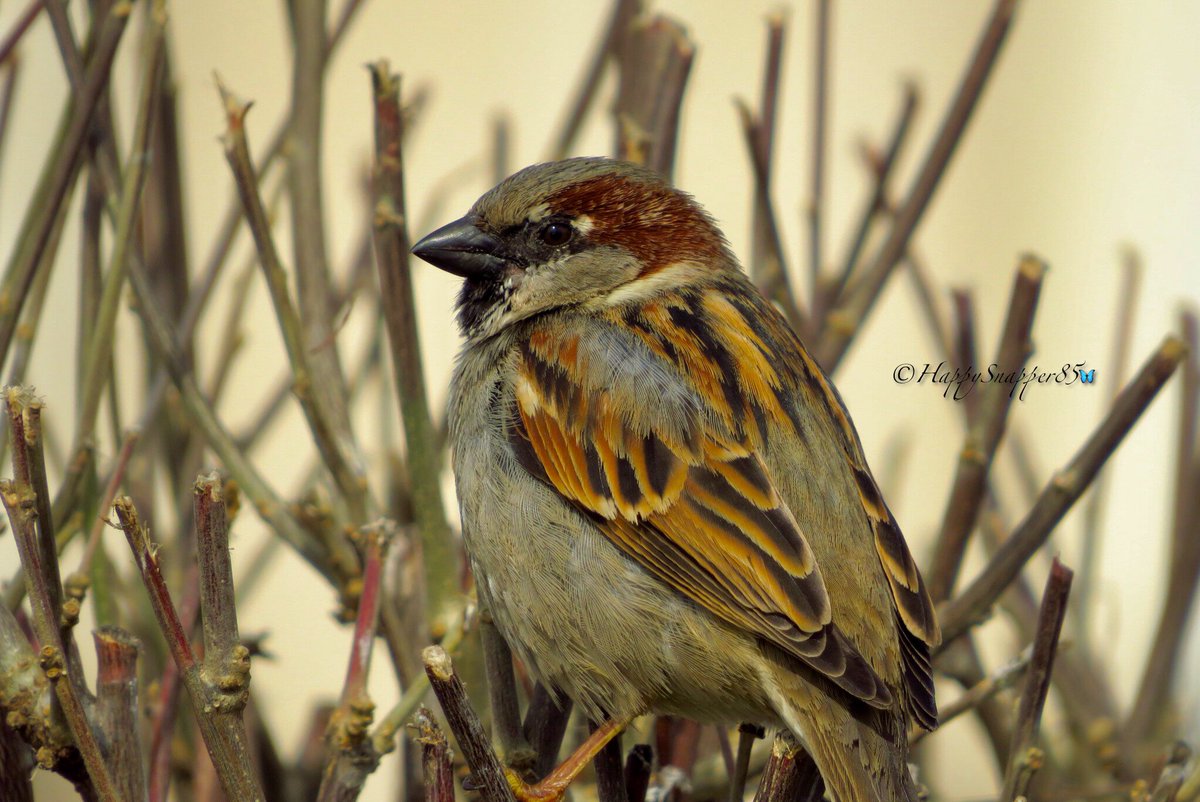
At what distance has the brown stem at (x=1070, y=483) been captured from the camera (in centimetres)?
212

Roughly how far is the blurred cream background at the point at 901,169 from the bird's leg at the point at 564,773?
3.04 metres

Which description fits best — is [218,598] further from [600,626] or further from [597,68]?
[597,68]

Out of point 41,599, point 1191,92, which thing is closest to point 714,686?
point 41,599

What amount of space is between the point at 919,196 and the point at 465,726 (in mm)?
1429

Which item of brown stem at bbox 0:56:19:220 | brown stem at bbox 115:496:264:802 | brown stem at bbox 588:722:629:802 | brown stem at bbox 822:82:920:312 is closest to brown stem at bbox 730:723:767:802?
brown stem at bbox 588:722:629:802

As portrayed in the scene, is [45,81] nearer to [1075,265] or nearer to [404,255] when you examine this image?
[404,255]

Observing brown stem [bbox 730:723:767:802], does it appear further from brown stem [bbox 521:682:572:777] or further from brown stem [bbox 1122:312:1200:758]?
brown stem [bbox 1122:312:1200:758]

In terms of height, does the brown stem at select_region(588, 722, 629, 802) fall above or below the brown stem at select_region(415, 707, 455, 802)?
below

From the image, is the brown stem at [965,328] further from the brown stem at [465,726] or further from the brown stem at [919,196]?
the brown stem at [465,726]

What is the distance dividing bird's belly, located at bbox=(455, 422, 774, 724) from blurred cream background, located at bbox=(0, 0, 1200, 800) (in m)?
3.00

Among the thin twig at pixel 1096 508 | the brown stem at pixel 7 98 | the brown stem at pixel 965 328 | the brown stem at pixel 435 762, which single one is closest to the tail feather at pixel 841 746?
the brown stem at pixel 435 762

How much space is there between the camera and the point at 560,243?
8.39 ft

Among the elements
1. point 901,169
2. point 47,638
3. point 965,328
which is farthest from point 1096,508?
point 901,169

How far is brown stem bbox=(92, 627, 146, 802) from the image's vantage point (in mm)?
1694
